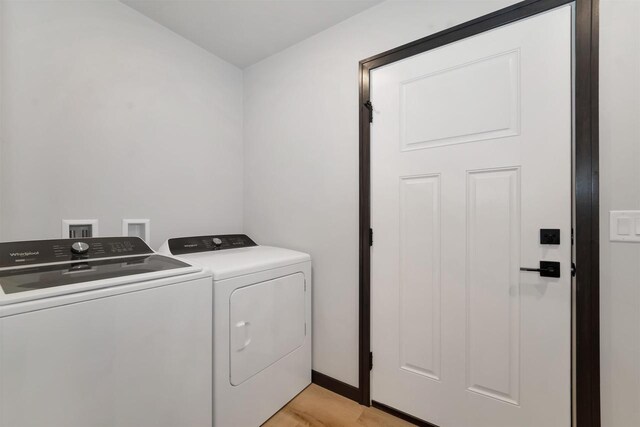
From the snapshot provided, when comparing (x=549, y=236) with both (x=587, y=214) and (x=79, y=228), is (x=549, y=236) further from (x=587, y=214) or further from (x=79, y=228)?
(x=79, y=228)

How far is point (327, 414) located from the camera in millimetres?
1566

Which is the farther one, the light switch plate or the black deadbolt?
the black deadbolt

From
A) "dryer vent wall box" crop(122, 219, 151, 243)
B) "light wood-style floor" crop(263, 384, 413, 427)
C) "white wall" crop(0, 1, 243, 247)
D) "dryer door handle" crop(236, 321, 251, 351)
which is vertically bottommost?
"light wood-style floor" crop(263, 384, 413, 427)

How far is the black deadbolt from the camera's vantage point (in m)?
1.15

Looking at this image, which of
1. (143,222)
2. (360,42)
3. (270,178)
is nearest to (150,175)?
(143,222)

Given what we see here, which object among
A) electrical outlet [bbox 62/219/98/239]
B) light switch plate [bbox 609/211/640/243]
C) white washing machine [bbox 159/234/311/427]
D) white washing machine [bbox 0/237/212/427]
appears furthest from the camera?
electrical outlet [bbox 62/219/98/239]

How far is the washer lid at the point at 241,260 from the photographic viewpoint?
52.1 inches

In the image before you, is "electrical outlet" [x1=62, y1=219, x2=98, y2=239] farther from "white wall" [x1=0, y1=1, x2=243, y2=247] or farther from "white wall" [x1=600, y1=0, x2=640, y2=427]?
Result: "white wall" [x1=600, y1=0, x2=640, y2=427]

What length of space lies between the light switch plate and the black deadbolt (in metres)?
0.16

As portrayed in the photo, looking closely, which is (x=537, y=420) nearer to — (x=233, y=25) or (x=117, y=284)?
(x=117, y=284)

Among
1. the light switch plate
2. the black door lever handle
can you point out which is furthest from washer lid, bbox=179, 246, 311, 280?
the light switch plate

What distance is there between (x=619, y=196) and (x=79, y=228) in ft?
8.37

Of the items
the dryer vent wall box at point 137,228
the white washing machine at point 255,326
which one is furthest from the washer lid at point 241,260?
the dryer vent wall box at point 137,228

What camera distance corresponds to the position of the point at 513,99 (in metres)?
1.23
